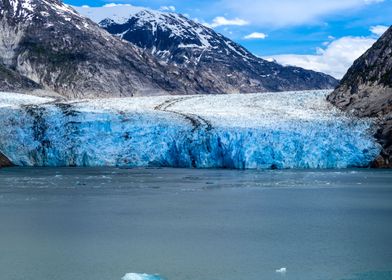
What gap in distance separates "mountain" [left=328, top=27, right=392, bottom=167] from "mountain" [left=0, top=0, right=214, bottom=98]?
56493 mm

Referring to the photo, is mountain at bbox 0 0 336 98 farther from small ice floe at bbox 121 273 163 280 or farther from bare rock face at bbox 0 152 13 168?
small ice floe at bbox 121 273 163 280

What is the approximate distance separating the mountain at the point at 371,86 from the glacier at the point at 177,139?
183 centimetres

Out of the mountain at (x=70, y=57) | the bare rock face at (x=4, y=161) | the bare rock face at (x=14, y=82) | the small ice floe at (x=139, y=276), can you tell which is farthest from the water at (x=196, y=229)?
the mountain at (x=70, y=57)

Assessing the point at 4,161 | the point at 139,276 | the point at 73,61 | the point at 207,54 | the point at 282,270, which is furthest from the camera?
the point at 207,54

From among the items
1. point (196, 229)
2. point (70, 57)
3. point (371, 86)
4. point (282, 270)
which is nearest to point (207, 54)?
point (70, 57)

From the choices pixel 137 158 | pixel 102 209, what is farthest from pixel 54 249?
pixel 137 158

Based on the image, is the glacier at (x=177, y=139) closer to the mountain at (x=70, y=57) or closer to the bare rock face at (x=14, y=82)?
the bare rock face at (x=14, y=82)

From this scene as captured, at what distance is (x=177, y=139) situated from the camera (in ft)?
104

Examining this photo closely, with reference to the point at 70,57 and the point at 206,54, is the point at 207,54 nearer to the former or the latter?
the point at 206,54

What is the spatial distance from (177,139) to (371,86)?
533 inches

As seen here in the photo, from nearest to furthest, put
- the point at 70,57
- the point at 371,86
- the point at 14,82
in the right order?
the point at 371,86
the point at 14,82
the point at 70,57

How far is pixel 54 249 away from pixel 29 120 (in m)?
22.6

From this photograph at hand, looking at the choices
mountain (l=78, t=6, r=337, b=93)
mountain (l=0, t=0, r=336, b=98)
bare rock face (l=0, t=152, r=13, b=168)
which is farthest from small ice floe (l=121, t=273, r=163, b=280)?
mountain (l=78, t=6, r=337, b=93)

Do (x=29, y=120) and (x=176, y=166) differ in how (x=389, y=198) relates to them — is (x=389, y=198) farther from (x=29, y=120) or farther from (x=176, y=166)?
(x=29, y=120)
